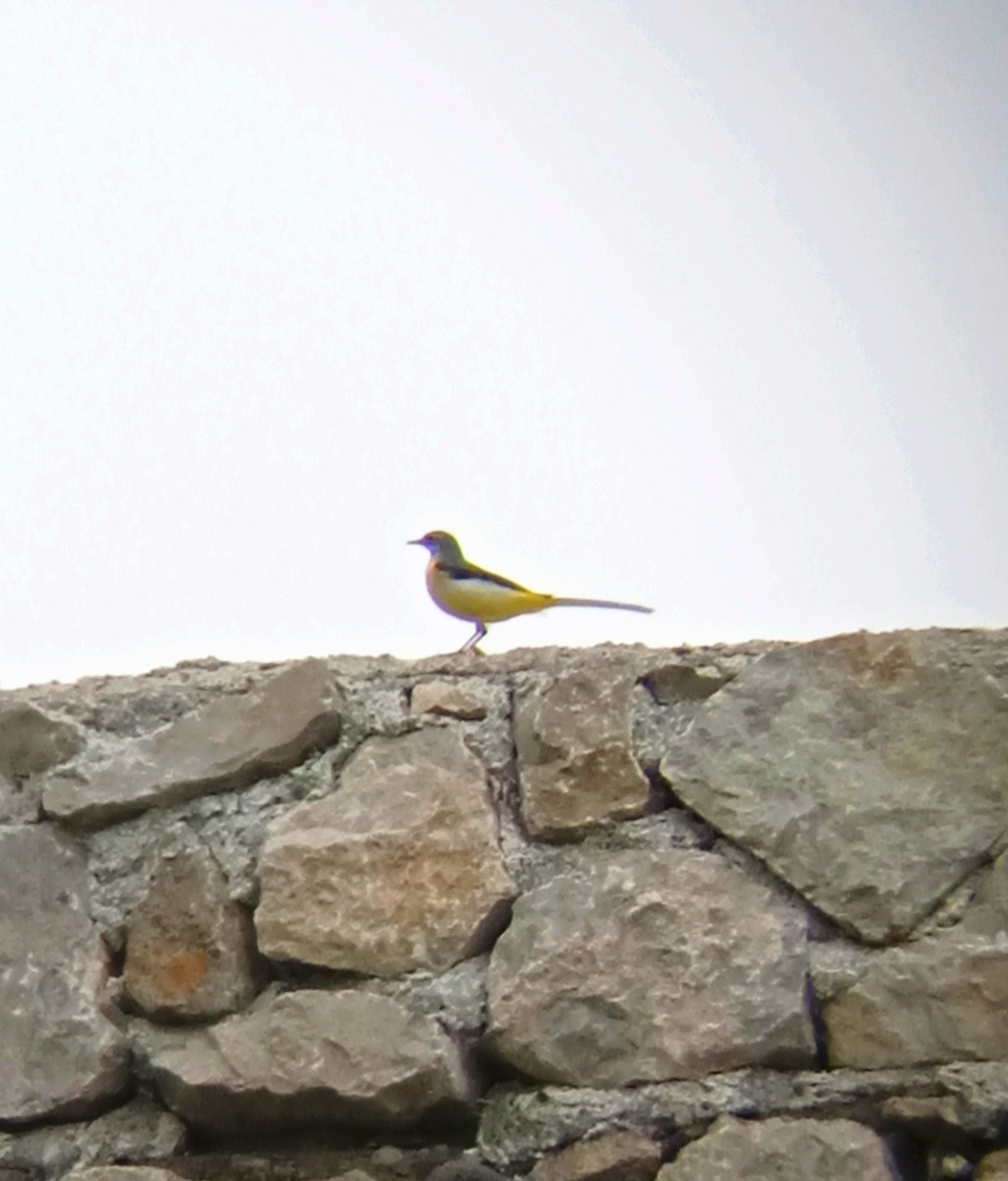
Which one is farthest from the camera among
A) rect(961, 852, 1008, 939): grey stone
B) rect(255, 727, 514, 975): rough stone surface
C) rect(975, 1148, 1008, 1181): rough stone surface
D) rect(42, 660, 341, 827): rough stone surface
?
rect(42, 660, 341, 827): rough stone surface

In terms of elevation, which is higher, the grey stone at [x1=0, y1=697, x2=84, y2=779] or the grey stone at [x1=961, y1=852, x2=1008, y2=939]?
the grey stone at [x1=0, y1=697, x2=84, y2=779]

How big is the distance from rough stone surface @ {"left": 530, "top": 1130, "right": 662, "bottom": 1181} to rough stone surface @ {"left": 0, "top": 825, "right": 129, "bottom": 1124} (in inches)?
22.8

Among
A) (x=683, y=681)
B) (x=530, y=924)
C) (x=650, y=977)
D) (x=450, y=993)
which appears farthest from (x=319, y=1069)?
(x=683, y=681)

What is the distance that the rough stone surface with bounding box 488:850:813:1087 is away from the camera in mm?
1742

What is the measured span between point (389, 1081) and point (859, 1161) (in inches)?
21.9

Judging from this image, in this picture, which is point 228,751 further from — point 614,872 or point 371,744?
point 614,872

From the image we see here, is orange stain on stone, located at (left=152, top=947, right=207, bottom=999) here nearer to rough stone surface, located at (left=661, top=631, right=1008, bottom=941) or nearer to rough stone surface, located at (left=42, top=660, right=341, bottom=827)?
rough stone surface, located at (left=42, top=660, right=341, bottom=827)

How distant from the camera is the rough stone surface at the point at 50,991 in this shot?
1.87 meters

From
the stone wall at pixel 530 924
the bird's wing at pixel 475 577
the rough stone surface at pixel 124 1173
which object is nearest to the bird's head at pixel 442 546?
the bird's wing at pixel 475 577

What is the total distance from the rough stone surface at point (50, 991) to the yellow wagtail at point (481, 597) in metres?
0.72

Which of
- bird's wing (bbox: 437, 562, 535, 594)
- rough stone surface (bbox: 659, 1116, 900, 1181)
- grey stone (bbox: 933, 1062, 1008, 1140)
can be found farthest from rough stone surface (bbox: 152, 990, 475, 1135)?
bird's wing (bbox: 437, 562, 535, 594)

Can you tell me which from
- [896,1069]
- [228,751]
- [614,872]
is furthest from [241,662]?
[896,1069]

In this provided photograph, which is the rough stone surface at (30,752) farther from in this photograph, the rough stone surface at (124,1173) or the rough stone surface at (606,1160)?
the rough stone surface at (606,1160)

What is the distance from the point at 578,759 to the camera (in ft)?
6.19
